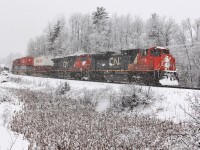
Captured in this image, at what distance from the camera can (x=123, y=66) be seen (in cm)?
2152

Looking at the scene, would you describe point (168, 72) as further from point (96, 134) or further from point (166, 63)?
point (96, 134)

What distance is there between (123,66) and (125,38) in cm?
5276

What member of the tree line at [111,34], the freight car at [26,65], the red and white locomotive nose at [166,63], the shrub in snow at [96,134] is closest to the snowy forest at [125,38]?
the tree line at [111,34]

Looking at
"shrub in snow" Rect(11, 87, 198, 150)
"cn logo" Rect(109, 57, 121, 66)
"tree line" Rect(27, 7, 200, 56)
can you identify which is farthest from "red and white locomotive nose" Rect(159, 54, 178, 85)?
"tree line" Rect(27, 7, 200, 56)

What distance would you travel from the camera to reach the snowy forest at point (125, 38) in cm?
4803

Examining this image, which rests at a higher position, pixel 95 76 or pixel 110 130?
pixel 95 76

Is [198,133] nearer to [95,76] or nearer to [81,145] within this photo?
[81,145]

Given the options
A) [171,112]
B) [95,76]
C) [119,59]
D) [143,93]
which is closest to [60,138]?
[171,112]

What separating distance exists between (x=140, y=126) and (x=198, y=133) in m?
4.47

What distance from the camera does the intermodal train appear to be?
1853cm

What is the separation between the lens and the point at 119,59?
22.3 m

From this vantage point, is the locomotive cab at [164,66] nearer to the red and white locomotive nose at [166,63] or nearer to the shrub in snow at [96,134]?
the red and white locomotive nose at [166,63]

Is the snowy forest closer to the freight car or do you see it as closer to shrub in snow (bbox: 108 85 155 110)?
the freight car

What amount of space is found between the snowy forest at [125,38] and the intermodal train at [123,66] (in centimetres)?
1650
